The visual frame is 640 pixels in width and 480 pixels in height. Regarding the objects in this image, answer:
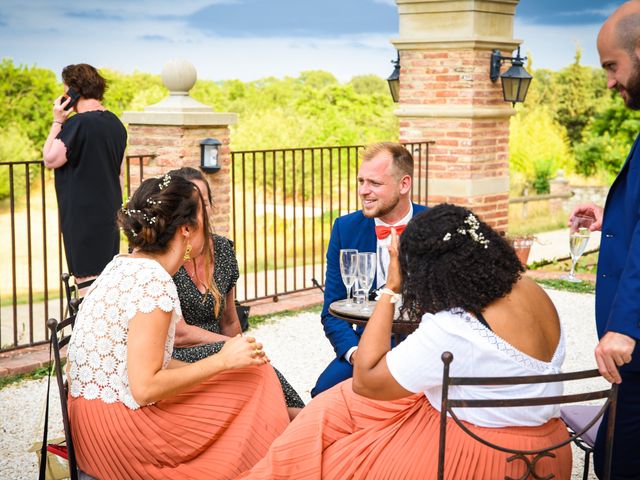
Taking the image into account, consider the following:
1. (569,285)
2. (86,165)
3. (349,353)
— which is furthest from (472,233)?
(569,285)

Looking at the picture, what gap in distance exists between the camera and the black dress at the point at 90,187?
18.7ft

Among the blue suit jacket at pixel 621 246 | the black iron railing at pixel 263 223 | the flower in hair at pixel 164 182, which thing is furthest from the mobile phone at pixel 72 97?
the blue suit jacket at pixel 621 246

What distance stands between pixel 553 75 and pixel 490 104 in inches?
1175

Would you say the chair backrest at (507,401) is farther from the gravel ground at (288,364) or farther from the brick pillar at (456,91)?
the brick pillar at (456,91)

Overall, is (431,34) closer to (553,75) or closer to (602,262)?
(602,262)

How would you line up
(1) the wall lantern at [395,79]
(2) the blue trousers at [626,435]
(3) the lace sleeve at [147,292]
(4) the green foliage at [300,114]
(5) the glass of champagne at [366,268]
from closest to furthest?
1. (3) the lace sleeve at [147,292]
2. (2) the blue trousers at [626,435]
3. (5) the glass of champagne at [366,268]
4. (1) the wall lantern at [395,79]
5. (4) the green foliage at [300,114]

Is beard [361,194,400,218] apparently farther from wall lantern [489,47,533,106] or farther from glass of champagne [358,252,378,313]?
wall lantern [489,47,533,106]

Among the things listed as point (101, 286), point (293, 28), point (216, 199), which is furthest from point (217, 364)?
point (293, 28)

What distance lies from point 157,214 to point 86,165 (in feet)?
10.5

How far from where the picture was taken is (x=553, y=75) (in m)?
37.1

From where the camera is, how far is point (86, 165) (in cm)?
575

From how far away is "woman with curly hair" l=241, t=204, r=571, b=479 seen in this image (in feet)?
7.49

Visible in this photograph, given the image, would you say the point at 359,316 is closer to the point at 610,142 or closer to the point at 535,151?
the point at 535,151

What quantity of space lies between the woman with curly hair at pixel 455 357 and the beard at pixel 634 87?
55cm
